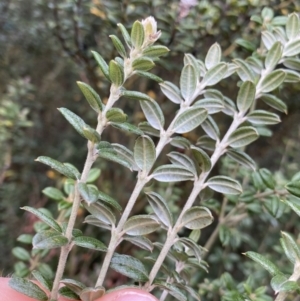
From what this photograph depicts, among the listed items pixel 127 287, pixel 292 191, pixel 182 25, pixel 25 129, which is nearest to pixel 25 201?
pixel 25 129

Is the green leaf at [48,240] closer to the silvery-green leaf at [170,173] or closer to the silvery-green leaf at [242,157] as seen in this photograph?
the silvery-green leaf at [170,173]

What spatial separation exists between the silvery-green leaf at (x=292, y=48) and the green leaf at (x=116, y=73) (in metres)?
0.30

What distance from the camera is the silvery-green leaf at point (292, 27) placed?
0.63 meters

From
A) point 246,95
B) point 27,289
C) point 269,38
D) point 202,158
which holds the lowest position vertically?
point 27,289

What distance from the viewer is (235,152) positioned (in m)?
0.61

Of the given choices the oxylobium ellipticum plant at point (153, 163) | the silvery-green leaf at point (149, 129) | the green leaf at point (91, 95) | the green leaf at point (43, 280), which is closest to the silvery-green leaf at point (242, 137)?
the oxylobium ellipticum plant at point (153, 163)

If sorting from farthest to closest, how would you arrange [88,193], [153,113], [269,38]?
[269,38] < [153,113] < [88,193]

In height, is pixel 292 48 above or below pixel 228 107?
above

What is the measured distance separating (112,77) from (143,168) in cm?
12

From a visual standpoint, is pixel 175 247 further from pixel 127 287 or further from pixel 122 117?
pixel 122 117

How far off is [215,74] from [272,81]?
91 millimetres

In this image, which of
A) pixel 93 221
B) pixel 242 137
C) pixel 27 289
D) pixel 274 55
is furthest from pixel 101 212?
pixel 274 55

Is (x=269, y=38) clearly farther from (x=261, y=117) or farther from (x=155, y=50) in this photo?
(x=155, y=50)

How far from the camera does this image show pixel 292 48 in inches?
25.0
